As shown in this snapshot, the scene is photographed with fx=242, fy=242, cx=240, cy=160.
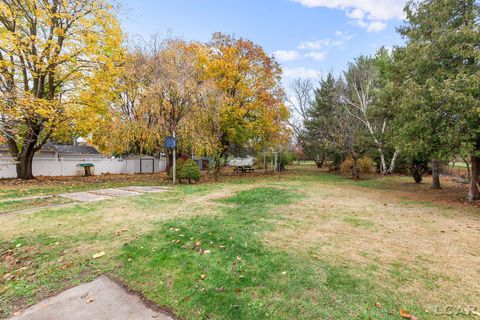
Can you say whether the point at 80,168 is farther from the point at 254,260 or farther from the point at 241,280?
the point at 241,280

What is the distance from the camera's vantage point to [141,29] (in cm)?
1355

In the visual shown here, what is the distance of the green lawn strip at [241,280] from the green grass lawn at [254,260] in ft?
0.04

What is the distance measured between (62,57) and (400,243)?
48.0 ft

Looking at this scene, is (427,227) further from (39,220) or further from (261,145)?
(261,145)

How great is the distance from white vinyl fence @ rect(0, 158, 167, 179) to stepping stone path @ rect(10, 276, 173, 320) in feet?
43.4

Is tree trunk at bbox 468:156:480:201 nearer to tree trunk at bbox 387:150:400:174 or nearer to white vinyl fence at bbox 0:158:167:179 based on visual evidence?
tree trunk at bbox 387:150:400:174

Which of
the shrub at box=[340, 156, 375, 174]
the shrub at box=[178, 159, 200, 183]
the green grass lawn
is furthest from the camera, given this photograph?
the shrub at box=[340, 156, 375, 174]

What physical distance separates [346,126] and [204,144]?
31.3ft

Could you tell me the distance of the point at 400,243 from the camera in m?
4.08

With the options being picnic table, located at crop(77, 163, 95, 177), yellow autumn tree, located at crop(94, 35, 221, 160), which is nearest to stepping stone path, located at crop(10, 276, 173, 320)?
yellow autumn tree, located at crop(94, 35, 221, 160)

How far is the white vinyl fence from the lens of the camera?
14.2 metres

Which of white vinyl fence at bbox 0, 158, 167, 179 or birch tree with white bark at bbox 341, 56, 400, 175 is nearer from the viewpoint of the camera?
white vinyl fence at bbox 0, 158, 167, 179

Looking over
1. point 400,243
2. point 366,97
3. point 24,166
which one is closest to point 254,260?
point 400,243

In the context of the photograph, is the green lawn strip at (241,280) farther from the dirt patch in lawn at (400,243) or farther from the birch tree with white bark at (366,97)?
the birch tree with white bark at (366,97)
